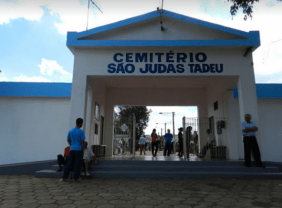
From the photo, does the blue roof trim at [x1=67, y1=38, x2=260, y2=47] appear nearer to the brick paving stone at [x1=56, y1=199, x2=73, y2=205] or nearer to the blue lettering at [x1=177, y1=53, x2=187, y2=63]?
the blue lettering at [x1=177, y1=53, x2=187, y2=63]

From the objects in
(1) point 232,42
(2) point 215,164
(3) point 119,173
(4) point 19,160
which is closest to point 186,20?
(1) point 232,42

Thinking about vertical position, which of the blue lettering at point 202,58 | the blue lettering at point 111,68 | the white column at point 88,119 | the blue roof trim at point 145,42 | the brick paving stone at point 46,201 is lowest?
the brick paving stone at point 46,201

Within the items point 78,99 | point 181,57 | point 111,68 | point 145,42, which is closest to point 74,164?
point 78,99

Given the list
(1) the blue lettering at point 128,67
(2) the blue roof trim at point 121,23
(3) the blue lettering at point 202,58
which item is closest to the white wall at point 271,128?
(3) the blue lettering at point 202,58

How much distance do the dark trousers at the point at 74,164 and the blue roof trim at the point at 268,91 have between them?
22.5 feet

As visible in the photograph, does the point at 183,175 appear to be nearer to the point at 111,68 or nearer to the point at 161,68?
the point at 161,68

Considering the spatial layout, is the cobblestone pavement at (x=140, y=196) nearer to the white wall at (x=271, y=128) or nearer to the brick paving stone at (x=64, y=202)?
the brick paving stone at (x=64, y=202)

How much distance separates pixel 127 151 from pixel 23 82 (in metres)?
5.21

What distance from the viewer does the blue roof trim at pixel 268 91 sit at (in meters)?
9.45

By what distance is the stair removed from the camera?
6.27 metres

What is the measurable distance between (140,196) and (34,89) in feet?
24.2

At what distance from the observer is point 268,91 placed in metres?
9.52

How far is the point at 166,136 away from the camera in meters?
11.8

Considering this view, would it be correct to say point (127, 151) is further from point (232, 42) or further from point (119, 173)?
point (232, 42)
